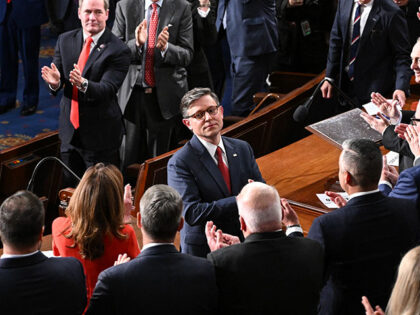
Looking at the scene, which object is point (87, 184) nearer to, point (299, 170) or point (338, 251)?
point (338, 251)

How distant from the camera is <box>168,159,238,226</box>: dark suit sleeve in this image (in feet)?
10.3

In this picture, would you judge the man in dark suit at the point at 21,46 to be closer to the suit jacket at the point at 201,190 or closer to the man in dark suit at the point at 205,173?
the man in dark suit at the point at 205,173

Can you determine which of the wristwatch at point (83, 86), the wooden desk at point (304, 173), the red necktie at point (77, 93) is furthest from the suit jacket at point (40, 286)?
the red necktie at point (77, 93)

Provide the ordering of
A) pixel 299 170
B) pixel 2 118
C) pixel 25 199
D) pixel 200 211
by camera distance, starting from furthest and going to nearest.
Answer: pixel 2 118 < pixel 299 170 < pixel 200 211 < pixel 25 199

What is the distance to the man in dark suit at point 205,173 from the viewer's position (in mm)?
3172

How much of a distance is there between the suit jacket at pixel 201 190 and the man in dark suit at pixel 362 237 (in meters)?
0.59

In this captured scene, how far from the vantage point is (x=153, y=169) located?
4.23m

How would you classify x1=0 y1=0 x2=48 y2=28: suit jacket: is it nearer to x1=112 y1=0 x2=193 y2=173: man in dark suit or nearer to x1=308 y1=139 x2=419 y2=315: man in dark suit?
x1=112 y1=0 x2=193 y2=173: man in dark suit

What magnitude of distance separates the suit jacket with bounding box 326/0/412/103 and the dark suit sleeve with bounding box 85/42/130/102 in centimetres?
148

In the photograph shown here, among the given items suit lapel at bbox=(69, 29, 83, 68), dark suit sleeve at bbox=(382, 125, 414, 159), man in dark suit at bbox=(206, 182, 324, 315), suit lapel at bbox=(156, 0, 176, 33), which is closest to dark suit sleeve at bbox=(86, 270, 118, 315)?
man in dark suit at bbox=(206, 182, 324, 315)

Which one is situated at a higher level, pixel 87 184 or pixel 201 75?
pixel 87 184

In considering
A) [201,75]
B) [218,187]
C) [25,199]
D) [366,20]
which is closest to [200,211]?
[218,187]

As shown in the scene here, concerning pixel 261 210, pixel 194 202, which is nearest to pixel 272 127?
pixel 194 202

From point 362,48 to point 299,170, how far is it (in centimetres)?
104
